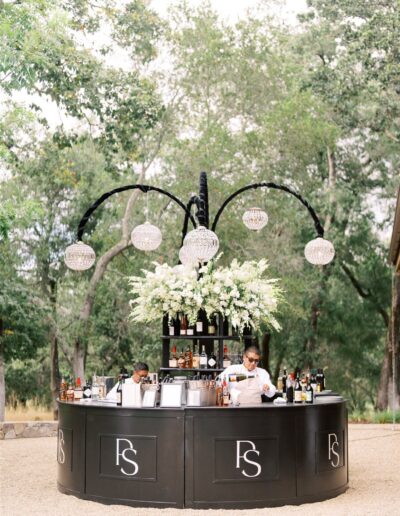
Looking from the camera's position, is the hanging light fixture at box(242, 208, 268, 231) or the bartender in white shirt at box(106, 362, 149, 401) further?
the hanging light fixture at box(242, 208, 268, 231)

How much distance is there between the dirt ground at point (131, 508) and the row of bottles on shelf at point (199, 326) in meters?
2.10

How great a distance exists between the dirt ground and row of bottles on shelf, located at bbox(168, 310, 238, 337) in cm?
210

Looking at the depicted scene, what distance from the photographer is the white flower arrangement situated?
→ 9.21m

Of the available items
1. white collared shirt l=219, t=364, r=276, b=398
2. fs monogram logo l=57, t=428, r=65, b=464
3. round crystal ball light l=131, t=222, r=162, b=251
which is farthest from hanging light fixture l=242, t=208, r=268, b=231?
fs monogram logo l=57, t=428, r=65, b=464

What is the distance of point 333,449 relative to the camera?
27.4ft

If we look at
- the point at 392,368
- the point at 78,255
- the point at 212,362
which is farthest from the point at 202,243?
the point at 392,368

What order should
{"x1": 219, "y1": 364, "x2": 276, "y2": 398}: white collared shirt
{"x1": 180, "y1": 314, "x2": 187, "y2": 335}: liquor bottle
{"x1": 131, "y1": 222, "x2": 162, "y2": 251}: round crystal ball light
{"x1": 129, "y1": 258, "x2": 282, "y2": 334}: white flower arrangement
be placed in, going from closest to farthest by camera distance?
1. {"x1": 219, "y1": 364, "x2": 276, "y2": 398}: white collared shirt
2. {"x1": 129, "y1": 258, "x2": 282, "y2": 334}: white flower arrangement
3. {"x1": 180, "y1": 314, "x2": 187, "y2": 335}: liquor bottle
4. {"x1": 131, "y1": 222, "x2": 162, "y2": 251}: round crystal ball light

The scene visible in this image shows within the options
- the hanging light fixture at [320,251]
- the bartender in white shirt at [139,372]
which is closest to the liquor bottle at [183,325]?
the bartender in white shirt at [139,372]

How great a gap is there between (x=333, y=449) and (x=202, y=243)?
253 cm

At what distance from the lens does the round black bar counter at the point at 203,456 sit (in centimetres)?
764

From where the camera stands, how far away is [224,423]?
7.70 meters

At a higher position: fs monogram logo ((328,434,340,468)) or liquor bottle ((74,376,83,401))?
liquor bottle ((74,376,83,401))

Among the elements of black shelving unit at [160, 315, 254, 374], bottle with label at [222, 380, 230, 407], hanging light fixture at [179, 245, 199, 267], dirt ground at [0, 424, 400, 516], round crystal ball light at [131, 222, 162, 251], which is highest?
round crystal ball light at [131, 222, 162, 251]

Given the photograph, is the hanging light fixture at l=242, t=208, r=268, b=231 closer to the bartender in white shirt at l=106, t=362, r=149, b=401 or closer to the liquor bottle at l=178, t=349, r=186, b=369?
the liquor bottle at l=178, t=349, r=186, b=369
